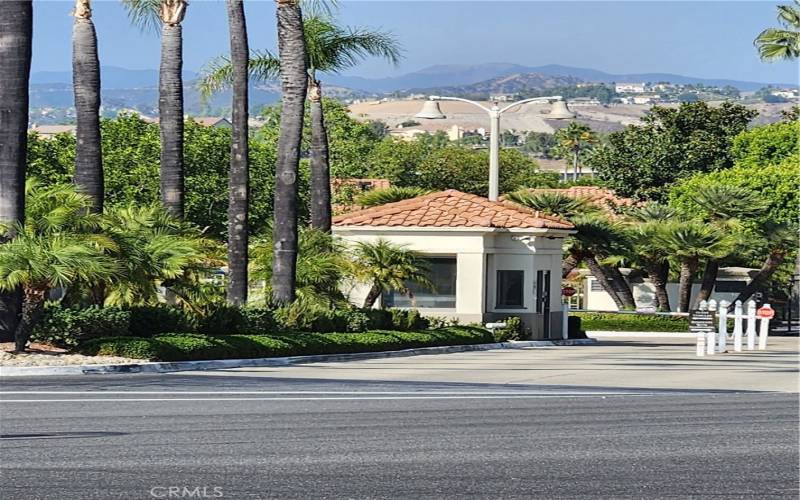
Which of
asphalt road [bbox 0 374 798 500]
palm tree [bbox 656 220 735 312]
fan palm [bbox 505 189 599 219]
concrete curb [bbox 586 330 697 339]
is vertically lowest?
concrete curb [bbox 586 330 697 339]

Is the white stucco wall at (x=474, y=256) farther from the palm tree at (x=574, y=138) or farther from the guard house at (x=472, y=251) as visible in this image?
the palm tree at (x=574, y=138)

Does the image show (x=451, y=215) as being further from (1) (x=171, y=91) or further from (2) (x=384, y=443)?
(2) (x=384, y=443)

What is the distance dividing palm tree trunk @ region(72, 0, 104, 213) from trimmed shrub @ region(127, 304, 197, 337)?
16.2 feet

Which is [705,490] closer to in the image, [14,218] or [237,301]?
[14,218]

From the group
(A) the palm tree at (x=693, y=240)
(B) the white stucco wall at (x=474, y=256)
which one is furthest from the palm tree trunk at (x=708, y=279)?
(B) the white stucco wall at (x=474, y=256)

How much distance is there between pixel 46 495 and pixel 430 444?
4.47 meters

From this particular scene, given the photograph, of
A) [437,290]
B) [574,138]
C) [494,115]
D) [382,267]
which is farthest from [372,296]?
[574,138]

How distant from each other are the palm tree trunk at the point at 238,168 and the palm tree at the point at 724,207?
101ft

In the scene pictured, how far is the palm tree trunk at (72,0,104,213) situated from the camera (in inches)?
1340

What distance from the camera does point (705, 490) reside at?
12.2 metres

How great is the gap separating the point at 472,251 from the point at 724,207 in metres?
22.4

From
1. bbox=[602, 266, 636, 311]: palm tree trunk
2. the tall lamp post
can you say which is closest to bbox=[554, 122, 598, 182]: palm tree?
bbox=[602, 266, 636, 311]: palm tree trunk

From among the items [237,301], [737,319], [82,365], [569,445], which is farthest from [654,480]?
[737,319]

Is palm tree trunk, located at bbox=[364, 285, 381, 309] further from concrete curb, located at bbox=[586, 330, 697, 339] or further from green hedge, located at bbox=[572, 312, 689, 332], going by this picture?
green hedge, located at bbox=[572, 312, 689, 332]
